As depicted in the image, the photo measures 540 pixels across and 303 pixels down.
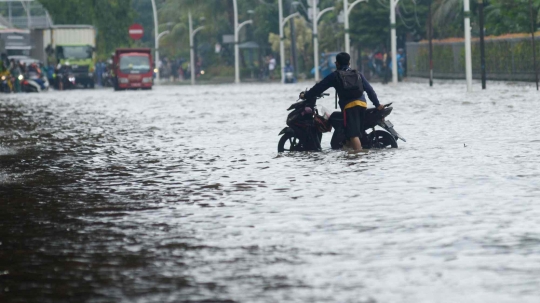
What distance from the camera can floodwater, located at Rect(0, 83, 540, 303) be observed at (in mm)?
7828

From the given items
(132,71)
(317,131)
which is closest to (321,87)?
(317,131)

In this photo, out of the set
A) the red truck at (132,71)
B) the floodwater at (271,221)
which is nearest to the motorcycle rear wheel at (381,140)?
the floodwater at (271,221)

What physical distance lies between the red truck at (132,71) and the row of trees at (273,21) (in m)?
11.5

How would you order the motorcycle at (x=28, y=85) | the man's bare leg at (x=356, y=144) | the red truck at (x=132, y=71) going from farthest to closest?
the red truck at (x=132, y=71) → the motorcycle at (x=28, y=85) → the man's bare leg at (x=356, y=144)

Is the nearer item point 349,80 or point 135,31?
point 349,80

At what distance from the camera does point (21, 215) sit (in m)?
12.0

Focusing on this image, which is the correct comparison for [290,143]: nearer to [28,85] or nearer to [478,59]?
[478,59]

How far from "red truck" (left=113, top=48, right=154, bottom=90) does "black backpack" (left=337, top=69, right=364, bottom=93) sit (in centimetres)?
5404

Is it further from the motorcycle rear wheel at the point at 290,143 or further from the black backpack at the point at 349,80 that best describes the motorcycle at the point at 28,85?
the black backpack at the point at 349,80

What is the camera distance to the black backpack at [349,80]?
17781 millimetres

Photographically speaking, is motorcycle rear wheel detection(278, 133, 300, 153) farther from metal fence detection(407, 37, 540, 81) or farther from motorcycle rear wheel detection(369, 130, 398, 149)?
metal fence detection(407, 37, 540, 81)

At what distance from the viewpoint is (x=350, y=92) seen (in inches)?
706

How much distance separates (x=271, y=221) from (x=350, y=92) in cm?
722

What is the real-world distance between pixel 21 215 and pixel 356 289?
5.10 m
